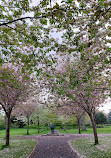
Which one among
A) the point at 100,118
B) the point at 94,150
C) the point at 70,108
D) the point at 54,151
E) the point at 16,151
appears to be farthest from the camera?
the point at 100,118

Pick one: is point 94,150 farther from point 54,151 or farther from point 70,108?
point 70,108

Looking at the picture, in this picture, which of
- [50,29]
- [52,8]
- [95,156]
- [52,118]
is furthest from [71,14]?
[52,118]

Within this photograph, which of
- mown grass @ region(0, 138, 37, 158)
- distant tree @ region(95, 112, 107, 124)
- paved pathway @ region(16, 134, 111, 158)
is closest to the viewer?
paved pathway @ region(16, 134, 111, 158)

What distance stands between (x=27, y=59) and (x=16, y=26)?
1.66 metres

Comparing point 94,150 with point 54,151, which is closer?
point 94,150

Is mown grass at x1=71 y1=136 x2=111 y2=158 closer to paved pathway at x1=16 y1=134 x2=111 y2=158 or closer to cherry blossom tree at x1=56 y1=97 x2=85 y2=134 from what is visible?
paved pathway at x1=16 y1=134 x2=111 y2=158

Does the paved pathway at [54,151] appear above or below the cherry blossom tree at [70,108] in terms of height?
below

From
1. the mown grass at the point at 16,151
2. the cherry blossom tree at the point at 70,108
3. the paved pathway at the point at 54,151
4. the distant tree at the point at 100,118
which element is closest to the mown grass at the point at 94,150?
the paved pathway at the point at 54,151

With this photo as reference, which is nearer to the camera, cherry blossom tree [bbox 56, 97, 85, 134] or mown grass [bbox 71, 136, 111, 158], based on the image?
mown grass [bbox 71, 136, 111, 158]

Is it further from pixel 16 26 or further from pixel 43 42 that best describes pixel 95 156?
pixel 16 26

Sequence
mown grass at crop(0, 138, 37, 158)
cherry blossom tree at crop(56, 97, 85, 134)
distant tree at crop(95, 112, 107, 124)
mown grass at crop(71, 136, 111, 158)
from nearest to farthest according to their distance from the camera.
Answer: mown grass at crop(71, 136, 111, 158)
mown grass at crop(0, 138, 37, 158)
cherry blossom tree at crop(56, 97, 85, 134)
distant tree at crop(95, 112, 107, 124)

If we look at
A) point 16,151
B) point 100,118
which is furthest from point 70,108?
point 100,118

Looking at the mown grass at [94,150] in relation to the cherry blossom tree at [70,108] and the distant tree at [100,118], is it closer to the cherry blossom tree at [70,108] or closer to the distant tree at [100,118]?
the cherry blossom tree at [70,108]

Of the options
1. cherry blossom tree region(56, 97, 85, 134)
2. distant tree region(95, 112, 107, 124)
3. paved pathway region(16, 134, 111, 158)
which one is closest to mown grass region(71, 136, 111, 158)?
paved pathway region(16, 134, 111, 158)
